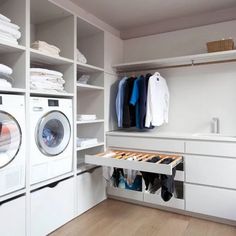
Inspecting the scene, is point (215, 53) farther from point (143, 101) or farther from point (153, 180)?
point (153, 180)

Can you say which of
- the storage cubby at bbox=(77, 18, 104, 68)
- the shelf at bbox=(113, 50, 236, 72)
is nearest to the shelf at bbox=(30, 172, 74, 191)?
the storage cubby at bbox=(77, 18, 104, 68)

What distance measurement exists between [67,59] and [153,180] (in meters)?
1.59

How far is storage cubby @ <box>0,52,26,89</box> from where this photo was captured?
1.94 m

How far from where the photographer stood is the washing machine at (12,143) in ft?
5.72

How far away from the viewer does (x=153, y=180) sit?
251 centimetres

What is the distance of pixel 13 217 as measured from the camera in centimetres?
184

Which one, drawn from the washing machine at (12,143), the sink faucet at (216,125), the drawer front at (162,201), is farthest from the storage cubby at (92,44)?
the drawer front at (162,201)

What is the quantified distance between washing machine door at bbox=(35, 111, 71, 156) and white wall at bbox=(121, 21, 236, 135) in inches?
59.2

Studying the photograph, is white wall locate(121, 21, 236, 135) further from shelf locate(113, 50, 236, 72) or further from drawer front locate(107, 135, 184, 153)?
drawer front locate(107, 135, 184, 153)

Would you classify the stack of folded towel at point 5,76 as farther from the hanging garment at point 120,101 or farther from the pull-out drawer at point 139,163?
the hanging garment at point 120,101

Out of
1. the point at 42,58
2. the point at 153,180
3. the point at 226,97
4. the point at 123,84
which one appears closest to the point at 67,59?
the point at 42,58

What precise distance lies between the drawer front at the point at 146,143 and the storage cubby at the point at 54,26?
117 centimetres

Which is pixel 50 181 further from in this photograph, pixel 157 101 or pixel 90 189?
pixel 157 101

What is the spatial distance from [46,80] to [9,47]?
1.42 feet
